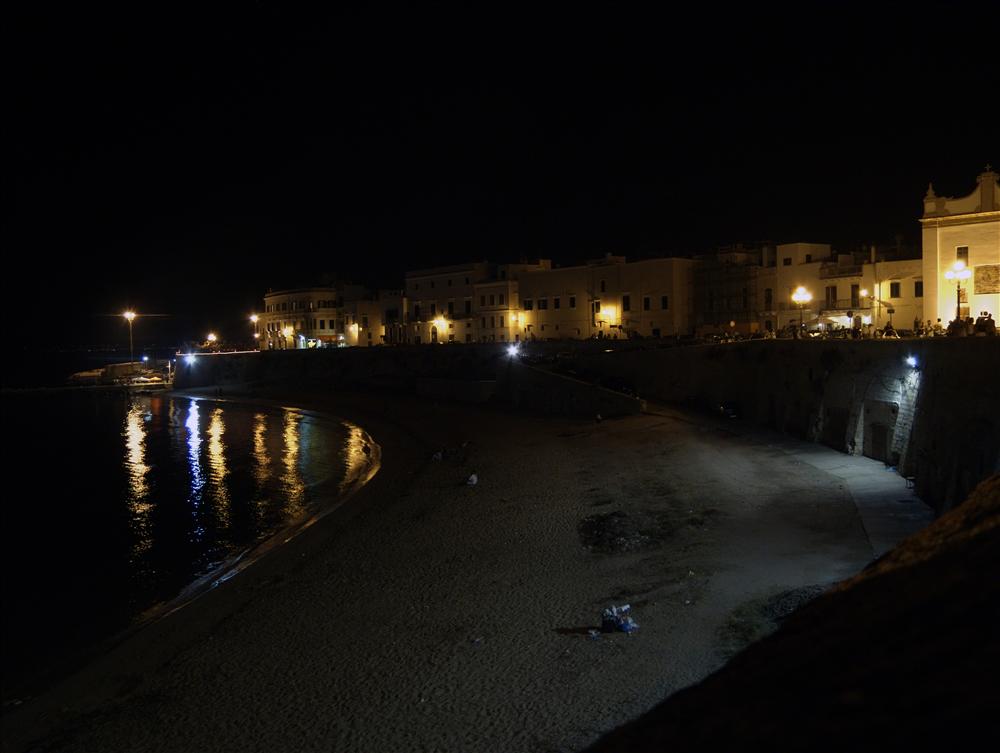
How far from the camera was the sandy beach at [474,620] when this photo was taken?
396 inches

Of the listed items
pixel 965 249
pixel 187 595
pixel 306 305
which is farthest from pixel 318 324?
pixel 187 595

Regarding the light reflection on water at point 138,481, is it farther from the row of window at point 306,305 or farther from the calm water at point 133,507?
the row of window at point 306,305

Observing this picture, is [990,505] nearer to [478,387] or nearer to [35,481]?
[35,481]

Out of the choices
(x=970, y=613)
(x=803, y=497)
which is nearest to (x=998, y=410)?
(x=803, y=497)

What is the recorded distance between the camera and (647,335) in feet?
180

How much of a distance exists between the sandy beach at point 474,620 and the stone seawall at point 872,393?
7.66 feet

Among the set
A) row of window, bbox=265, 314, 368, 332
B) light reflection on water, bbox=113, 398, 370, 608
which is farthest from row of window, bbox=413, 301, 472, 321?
light reflection on water, bbox=113, 398, 370, 608

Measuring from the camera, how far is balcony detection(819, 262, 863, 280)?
144 feet

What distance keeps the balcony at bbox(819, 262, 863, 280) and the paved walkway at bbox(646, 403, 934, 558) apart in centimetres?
1870

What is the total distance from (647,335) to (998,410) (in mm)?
39177

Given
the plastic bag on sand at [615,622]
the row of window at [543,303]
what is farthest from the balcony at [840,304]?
the plastic bag on sand at [615,622]

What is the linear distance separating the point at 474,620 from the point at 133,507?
16820mm

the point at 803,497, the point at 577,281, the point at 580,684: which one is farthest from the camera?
the point at 577,281

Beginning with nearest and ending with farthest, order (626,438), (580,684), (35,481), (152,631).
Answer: (580,684), (152,631), (626,438), (35,481)
